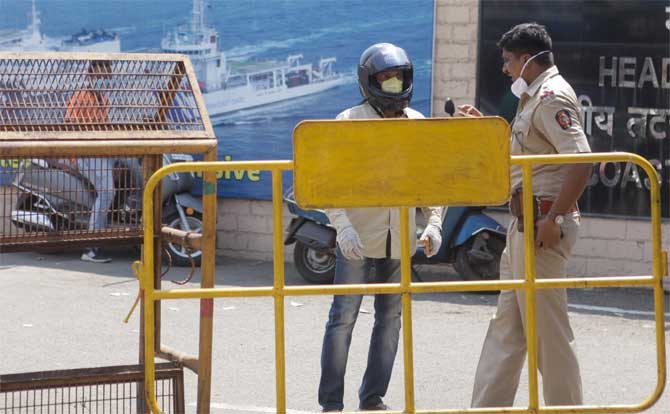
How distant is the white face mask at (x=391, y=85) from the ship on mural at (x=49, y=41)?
6.83 meters

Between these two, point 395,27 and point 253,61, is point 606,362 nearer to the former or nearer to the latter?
point 395,27

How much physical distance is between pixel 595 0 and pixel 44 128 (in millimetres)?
6304

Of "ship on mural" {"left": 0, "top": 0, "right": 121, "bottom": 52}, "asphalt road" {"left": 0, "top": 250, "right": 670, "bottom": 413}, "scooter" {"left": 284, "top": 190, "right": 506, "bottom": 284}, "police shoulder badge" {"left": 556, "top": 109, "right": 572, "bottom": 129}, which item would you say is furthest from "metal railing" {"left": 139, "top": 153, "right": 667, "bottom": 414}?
"ship on mural" {"left": 0, "top": 0, "right": 121, "bottom": 52}

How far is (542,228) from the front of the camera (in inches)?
215

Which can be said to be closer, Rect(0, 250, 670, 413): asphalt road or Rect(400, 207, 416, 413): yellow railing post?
Rect(400, 207, 416, 413): yellow railing post

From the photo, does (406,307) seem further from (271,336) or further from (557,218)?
(271,336)

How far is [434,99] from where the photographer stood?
10.9m

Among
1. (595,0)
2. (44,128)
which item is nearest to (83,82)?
(44,128)

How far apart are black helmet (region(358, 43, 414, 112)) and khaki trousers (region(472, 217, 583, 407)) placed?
0.86 meters

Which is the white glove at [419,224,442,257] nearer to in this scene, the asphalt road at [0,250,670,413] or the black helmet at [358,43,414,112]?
the black helmet at [358,43,414,112]

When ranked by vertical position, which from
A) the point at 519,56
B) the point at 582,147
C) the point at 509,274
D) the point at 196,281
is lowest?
the point at 196,281

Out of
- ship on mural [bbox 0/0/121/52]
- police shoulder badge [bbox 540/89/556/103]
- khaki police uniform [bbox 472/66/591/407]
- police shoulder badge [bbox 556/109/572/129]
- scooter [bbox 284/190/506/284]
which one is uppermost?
ship on mural [bbox 0/0/121/52]

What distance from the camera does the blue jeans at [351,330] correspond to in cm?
590

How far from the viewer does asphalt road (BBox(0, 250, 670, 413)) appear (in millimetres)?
6953
